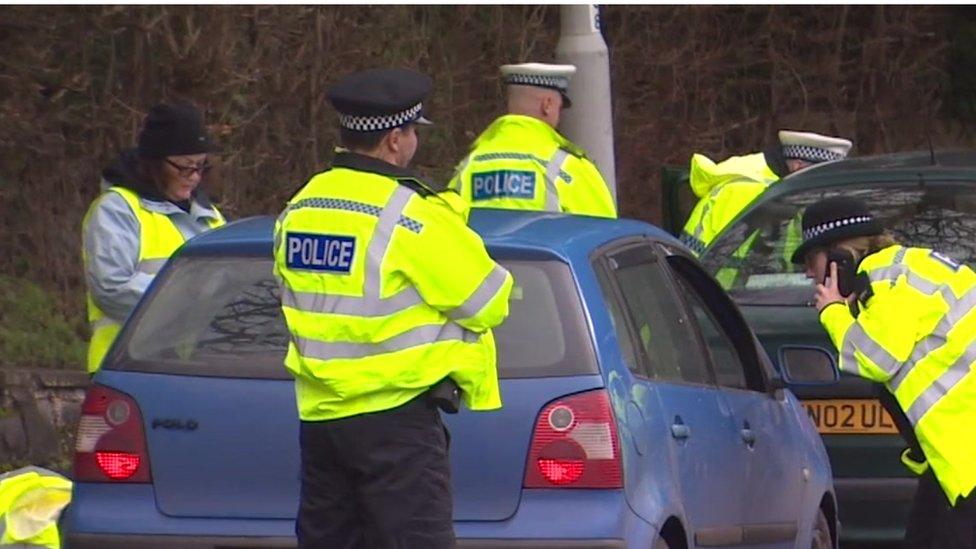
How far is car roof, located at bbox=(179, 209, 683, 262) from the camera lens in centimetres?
618

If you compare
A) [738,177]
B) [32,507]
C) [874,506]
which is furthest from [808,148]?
[32,507]

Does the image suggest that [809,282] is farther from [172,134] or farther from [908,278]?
[172,134]

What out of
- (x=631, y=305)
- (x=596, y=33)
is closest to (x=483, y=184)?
(x=596, y=33)

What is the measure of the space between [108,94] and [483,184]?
3.53 metres

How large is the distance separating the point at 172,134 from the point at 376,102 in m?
2.46

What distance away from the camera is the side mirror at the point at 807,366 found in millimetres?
7344

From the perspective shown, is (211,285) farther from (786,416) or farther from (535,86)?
(535,86)

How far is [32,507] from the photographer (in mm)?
7086

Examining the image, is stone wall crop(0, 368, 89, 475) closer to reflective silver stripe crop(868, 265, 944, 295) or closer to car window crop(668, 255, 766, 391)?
car window crop(668, 255, 766, 391)

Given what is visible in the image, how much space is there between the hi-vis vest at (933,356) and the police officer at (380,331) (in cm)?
142

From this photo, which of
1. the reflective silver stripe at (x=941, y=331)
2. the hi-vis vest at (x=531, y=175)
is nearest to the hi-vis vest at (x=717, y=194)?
the hi-vis vest at (x=531, y=175)

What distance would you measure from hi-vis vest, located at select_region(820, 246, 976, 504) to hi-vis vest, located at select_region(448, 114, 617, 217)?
9.47 feet

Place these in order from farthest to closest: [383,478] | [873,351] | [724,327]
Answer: [724,327]
[873,351]
[383,478]

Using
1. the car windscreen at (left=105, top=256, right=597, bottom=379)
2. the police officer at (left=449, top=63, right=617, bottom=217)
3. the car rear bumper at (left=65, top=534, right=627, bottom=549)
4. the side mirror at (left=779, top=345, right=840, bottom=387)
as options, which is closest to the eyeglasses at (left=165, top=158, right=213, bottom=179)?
the car windscreen at (left=105, top=256, right=597, bottom=379)
